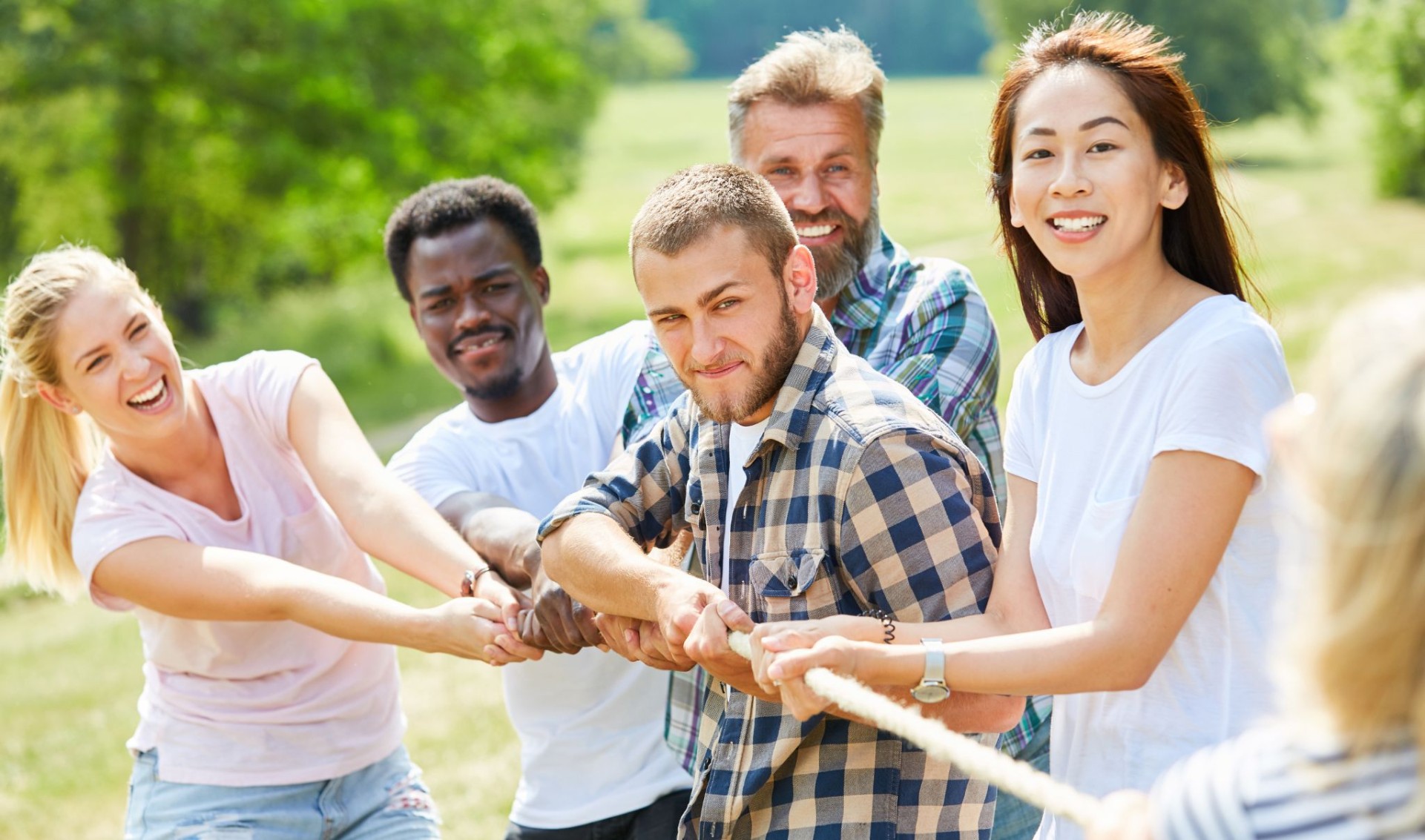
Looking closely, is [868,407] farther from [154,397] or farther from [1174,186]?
Answer: [154,397]

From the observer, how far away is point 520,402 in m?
4.32

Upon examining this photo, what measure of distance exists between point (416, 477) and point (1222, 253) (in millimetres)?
2470

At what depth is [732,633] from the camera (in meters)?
2.74

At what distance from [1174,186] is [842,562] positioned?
3.22 feet

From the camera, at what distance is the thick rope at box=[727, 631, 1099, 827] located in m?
1.93

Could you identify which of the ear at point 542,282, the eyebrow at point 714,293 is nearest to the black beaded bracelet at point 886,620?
the eyebrow at point 714,293

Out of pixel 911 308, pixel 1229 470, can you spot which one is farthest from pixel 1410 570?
pixel 911 308

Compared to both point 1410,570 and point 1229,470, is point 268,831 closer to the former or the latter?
point 1229,470

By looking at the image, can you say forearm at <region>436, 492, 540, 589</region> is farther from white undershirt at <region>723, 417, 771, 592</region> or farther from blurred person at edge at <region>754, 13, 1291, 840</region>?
blurred person at edge at <region>754, 13, 1291, 840</region>

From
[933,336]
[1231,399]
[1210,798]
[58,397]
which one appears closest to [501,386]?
[58,397]

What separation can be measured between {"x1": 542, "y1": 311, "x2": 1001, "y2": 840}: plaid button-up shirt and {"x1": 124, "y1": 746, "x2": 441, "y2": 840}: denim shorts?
1432 millimetres

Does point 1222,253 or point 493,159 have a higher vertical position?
point 493,159

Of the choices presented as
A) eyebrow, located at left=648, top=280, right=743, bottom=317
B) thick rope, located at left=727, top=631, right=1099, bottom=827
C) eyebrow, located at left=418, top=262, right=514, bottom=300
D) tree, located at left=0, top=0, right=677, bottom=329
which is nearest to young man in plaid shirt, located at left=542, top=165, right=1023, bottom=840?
eyebrow, located at left=648, top=280, right=743, bottom=317

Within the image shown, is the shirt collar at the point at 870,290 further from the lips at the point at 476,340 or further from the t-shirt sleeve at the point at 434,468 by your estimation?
the t-shirt sleeve at the point at 434,468
